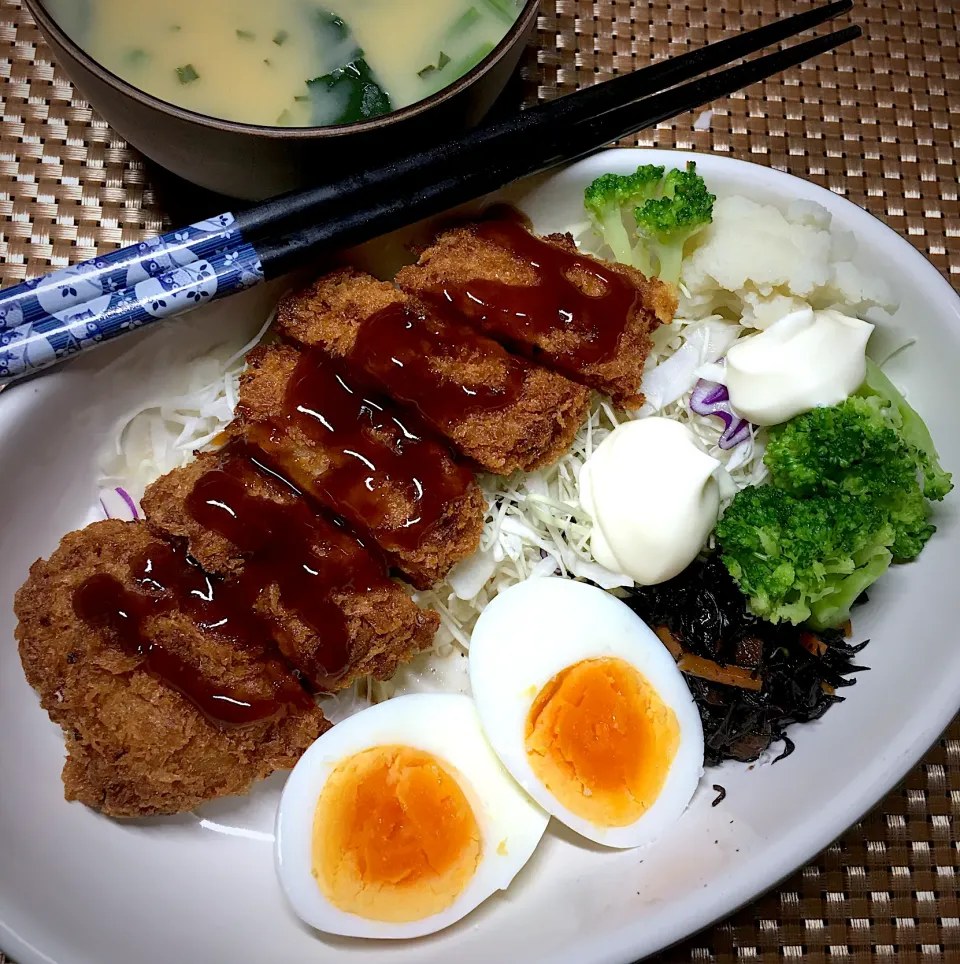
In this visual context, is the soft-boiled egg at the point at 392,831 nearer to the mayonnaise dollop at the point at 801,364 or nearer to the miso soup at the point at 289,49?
the mayonnaise dollop at the point at 801,364

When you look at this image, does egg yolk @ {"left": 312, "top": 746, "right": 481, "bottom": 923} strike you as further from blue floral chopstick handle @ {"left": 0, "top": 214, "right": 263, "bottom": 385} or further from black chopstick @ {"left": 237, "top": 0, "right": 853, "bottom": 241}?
black chopstick @ {"left": 237, "top": 0, "right": 853, "bottom": 241}

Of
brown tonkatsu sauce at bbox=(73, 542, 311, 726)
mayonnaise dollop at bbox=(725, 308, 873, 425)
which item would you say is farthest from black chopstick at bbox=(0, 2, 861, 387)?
mayonnaise dollop at bbox=(725, 308, 873, 425)

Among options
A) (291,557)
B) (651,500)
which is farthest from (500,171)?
(291,557)

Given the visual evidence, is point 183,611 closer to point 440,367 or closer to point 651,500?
point 440,367

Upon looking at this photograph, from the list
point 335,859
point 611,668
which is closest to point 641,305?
point 611,668

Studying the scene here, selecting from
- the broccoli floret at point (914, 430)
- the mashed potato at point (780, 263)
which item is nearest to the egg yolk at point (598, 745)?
the broccoli floret at point (914, 430)

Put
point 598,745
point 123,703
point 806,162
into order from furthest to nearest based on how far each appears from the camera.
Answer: point 806,162
point 598,745
point 123,703
